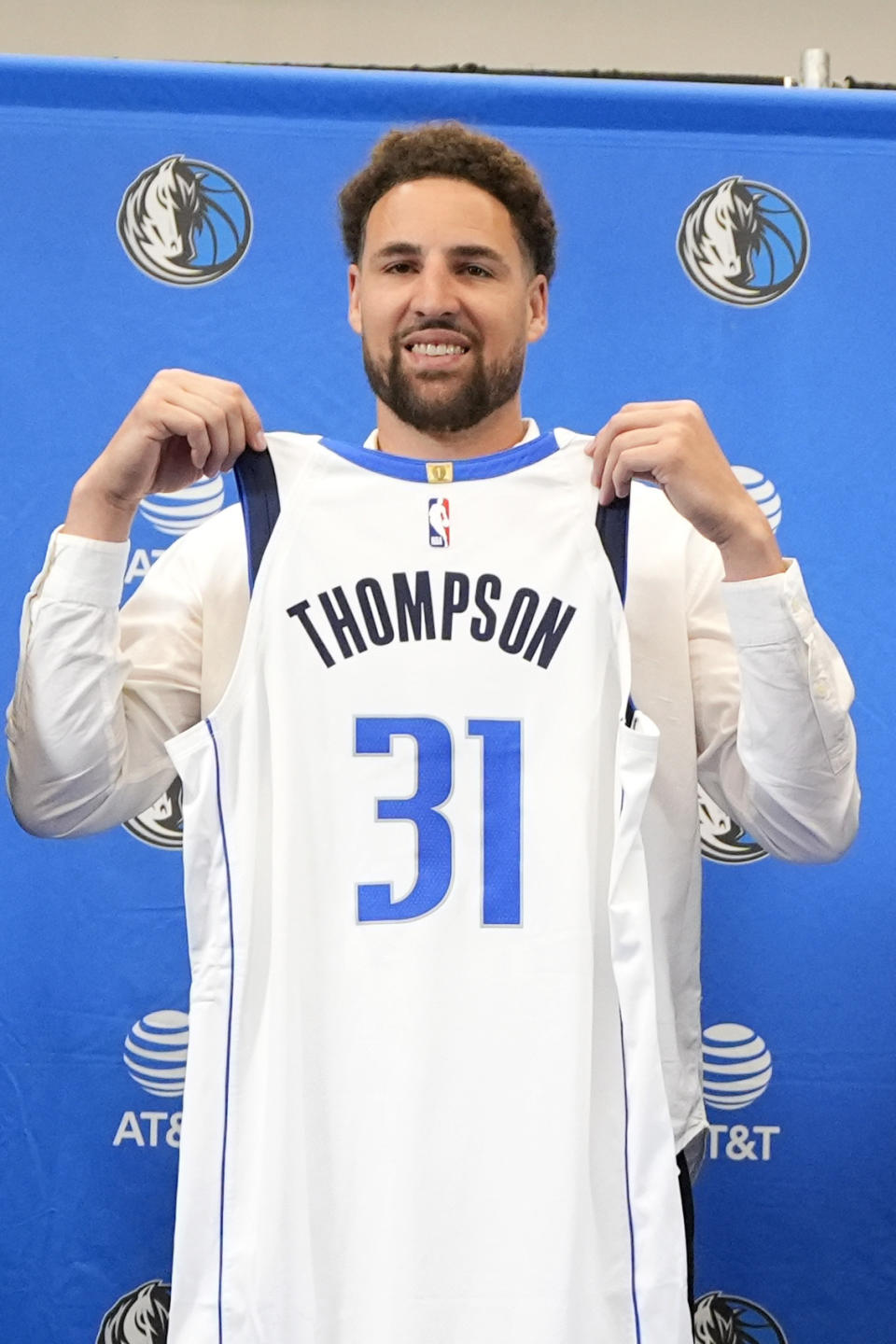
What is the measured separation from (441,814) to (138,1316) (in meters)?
1.20

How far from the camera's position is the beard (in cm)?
162

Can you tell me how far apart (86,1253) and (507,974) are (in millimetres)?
1125

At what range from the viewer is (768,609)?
4.70 feet

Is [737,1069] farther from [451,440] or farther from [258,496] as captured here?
[258,496]

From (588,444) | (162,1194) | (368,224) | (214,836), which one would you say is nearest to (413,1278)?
(214,836)

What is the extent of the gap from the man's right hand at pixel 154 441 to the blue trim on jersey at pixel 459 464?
113mm

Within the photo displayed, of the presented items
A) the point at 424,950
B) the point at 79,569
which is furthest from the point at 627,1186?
the point at 79,569

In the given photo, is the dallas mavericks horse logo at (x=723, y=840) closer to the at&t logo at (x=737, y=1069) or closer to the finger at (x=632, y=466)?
the at&t logo at (x=737, y=1069)

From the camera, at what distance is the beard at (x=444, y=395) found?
1619 millimetres

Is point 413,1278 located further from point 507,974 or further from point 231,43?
point 231,43

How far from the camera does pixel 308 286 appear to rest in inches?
88.5

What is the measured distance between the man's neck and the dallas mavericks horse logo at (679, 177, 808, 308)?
2.32 feet

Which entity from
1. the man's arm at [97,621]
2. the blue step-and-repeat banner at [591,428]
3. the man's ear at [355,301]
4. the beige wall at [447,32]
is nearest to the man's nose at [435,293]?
the man's ear at [355,301]

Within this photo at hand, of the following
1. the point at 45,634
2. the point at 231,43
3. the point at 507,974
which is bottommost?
the point at 507,974
